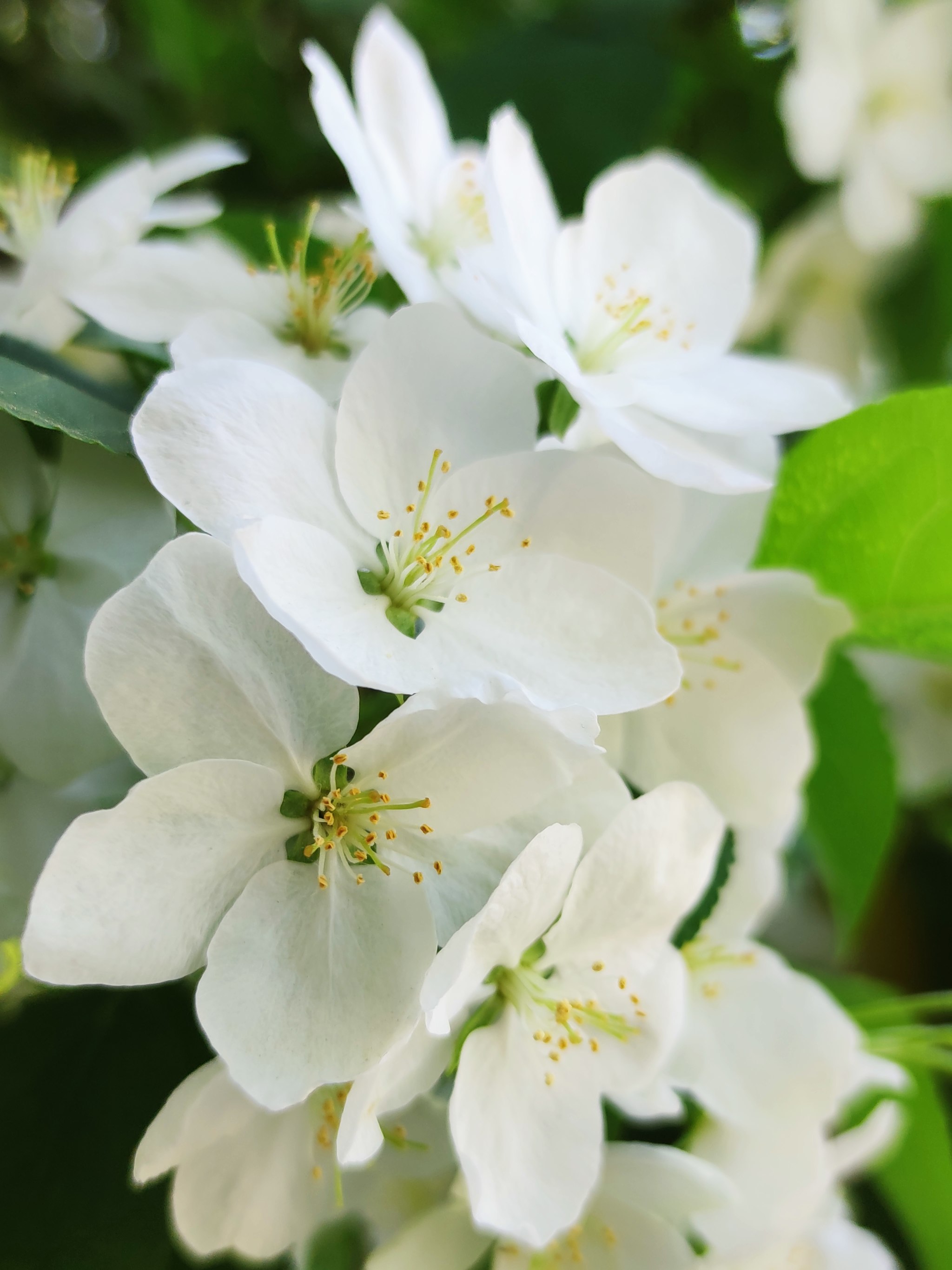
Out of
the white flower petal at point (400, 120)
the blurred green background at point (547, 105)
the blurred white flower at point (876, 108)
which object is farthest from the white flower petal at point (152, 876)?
the blurred white flower at point (876, 108)

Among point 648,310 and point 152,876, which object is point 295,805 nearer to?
point 152,876

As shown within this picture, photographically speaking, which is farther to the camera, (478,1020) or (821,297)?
(821,297)

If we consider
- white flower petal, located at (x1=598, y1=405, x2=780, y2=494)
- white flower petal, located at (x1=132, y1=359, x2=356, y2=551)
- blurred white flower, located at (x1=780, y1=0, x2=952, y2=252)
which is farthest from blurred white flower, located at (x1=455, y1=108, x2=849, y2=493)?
blurred white flower, located at (x1=780, y1=0, x2=952, y2=252)

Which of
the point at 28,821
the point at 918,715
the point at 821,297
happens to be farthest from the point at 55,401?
the point at 918,715

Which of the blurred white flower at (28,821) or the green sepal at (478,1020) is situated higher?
the blurred white flower at (28,821)

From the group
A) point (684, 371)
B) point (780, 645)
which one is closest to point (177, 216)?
point (684, 371)

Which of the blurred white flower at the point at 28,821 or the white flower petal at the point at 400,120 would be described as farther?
the white flower petal at the point at 400,120

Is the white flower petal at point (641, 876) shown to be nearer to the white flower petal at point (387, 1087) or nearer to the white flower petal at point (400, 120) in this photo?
the white flower petal at point (387, 1087)
